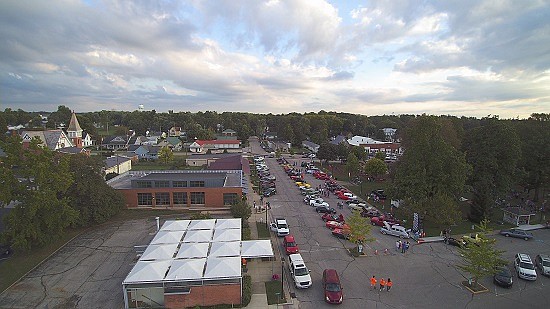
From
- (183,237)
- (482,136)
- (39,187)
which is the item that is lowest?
(183,237)

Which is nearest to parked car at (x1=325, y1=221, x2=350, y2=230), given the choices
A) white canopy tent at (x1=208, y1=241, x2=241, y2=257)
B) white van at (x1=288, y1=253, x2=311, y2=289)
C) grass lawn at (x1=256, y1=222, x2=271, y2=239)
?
grass lawn at (x1=256, y1=222, x2=271, y2=239)

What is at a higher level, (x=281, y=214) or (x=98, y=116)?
(x=98, y=116)

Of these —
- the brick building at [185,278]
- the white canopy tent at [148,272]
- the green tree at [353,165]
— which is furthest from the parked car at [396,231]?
the green tree at [353,165]

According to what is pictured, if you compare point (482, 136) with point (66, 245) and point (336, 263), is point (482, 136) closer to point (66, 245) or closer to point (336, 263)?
point (336, 263)

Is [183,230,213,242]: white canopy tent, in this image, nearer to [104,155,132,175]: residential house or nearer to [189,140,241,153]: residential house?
[104,155,132,175]: residential house

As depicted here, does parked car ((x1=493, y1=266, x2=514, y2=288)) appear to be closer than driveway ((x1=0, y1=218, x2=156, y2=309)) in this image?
No

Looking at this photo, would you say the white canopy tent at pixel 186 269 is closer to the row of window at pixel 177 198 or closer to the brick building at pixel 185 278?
the brick building at pixel 185 278

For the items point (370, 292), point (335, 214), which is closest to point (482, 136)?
point (335, 214)
